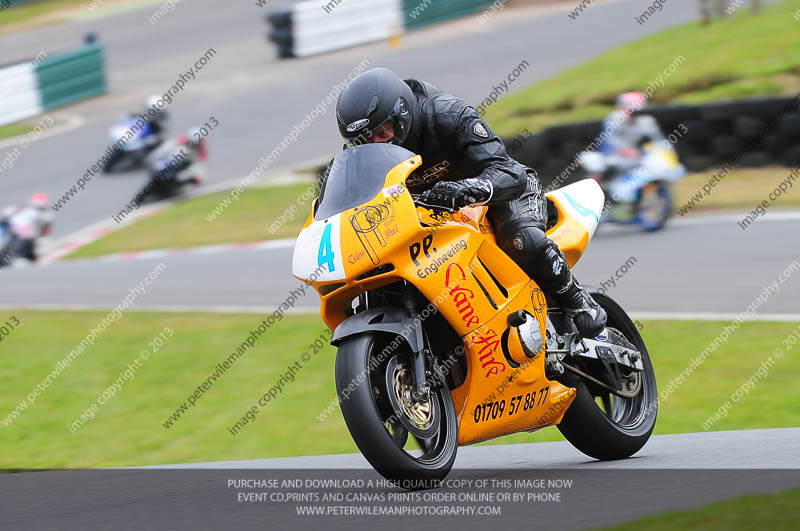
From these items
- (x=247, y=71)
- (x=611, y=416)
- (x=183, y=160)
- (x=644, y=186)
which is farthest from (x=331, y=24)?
(x=611, y=416)

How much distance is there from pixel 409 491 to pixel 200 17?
1071 inches

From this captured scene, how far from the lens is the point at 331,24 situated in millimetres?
25719

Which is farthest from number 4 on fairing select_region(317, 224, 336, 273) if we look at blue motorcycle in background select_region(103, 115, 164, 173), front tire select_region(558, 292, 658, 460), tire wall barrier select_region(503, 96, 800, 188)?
blue motorcycle in background select_region(103, 115, 164, 173)

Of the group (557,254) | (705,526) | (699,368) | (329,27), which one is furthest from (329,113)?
(705,526)

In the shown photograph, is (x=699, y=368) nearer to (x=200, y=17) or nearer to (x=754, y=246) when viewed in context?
(x=754, y=246)

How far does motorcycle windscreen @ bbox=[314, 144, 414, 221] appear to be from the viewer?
4449 mm

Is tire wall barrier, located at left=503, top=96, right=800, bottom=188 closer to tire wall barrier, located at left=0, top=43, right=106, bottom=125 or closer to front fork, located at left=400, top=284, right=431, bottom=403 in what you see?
front fork, located at left=400, top=284, right=431, bottom=403

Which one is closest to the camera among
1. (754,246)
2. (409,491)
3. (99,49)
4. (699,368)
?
(409,491)

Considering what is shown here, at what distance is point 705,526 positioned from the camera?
3.29 m

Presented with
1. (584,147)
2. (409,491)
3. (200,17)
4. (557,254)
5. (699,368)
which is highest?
(557,254)

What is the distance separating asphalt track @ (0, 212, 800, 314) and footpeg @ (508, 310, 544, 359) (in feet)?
15.7

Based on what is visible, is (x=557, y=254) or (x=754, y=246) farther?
(x=754, y=246)

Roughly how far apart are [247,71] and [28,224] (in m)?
9.80

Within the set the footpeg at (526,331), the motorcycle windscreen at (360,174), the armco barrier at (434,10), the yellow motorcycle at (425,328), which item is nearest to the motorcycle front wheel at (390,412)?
the yellow motorcycle at (425,328)
